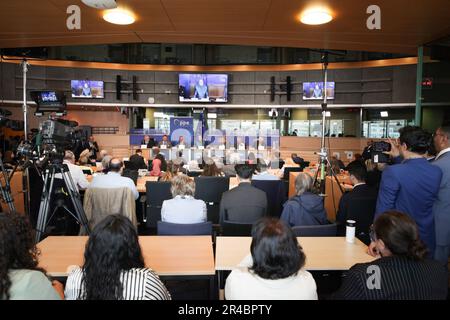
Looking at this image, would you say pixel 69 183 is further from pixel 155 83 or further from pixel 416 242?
pixel 155 83

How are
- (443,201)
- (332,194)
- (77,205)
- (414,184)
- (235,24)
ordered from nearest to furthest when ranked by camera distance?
(414,184)
(443,201)
(77,205)
(235,24)
(332,194)

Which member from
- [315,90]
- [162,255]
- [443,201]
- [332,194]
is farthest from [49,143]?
[315,90]

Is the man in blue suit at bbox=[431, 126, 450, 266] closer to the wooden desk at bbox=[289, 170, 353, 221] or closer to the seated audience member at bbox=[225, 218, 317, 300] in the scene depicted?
the seated audience member at bbox=[225, 218, 317, 300]

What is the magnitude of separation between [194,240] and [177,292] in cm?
100

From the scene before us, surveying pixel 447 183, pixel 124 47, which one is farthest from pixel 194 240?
pixel 124 47

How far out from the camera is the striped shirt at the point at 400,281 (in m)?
1.68

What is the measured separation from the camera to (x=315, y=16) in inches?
150

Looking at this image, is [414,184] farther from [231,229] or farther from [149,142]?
[149,142]

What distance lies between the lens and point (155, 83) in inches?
529

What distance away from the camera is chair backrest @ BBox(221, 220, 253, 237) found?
327 centimetres

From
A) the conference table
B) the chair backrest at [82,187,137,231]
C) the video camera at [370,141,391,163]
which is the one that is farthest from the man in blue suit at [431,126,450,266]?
the chair backrest at [82,187,137,231]

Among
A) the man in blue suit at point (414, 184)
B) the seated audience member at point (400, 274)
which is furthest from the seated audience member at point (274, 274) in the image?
the man in blue suit at point (414, 184)

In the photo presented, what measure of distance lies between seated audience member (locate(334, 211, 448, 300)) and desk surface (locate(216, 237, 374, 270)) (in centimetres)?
60

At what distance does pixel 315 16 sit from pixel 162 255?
312 cm
